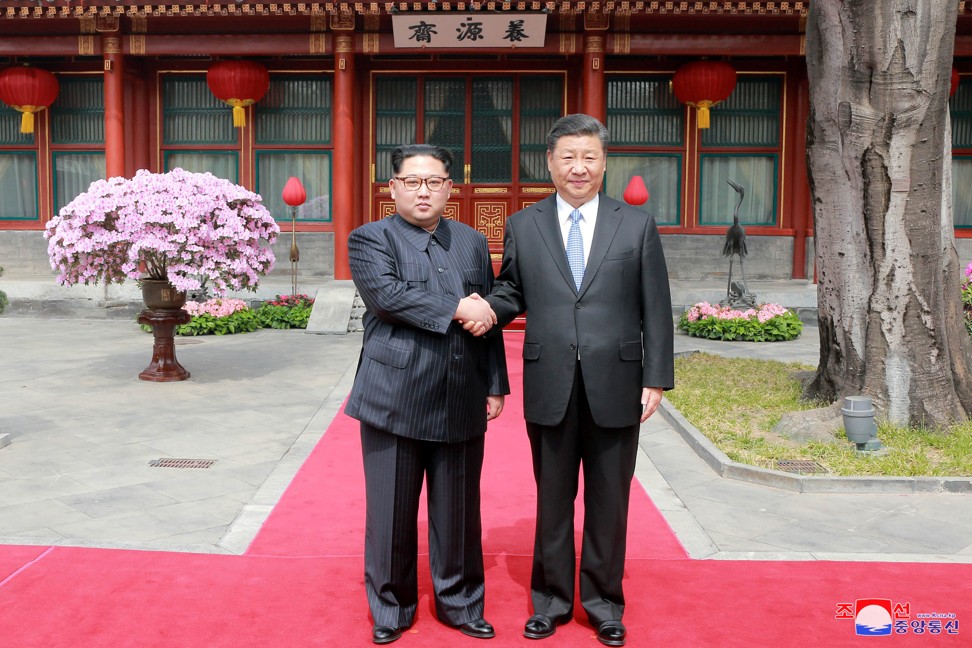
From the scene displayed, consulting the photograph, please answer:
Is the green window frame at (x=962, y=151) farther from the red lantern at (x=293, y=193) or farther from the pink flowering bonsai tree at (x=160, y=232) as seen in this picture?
the pink flowering bonsai tree at (x=160, y=232)

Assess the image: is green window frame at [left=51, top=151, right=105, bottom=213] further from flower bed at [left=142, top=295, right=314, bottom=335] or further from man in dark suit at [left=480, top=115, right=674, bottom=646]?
man in dark suit at [left=480, top=115, right=674, bottom=646]

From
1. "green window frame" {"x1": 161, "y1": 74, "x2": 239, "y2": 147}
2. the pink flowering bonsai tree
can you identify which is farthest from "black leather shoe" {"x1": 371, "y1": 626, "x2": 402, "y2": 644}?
"green window frame" {"x1": 161, "y1": 74, "x2": 239, "y2": 147}

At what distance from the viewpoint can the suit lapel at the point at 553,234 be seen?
3373 mm

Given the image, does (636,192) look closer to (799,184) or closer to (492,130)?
(492,130)

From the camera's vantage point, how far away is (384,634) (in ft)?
10.8

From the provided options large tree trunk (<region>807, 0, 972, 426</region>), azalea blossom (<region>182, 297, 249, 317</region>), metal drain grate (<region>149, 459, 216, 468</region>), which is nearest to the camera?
metal drain grate (<region>149, 459, 216, 468</region>)

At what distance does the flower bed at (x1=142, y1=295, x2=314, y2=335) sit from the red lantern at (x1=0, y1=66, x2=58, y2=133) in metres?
4.25

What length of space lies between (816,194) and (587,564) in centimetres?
427

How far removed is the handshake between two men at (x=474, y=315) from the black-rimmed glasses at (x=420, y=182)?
0.40m

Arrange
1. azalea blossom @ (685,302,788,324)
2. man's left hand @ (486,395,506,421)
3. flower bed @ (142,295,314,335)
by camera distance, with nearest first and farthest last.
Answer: man's left hand @ (486,395,506,421) → azalea blossom @ (685,302,788,324) → flower bed @ (142,295,314,335)

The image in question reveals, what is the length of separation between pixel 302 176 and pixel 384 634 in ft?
39.4

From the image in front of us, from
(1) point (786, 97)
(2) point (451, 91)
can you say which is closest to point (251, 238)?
(2) point (451, 91)

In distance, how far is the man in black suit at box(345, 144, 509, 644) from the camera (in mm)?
3336

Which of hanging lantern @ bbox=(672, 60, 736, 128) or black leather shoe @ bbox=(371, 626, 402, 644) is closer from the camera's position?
black leather shoe @ bbox=(371, 626, 402, 644)
